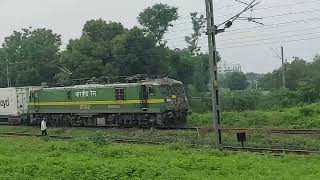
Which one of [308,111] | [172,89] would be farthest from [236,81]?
[172,89]

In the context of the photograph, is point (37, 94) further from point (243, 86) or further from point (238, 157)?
point (243, 86)

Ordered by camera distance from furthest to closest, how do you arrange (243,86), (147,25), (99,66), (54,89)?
(243,86), (147,25), (99,66), (54,89)

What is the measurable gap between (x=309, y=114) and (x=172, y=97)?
926cm

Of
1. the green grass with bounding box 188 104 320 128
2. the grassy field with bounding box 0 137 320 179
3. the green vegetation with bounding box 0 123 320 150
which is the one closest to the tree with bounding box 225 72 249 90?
the green grass with bounding box 188 104 320 128

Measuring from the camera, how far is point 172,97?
34.0 m

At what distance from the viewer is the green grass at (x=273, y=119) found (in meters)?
32.5

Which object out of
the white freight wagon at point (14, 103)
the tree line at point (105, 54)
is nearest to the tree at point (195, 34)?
the tree line at point (105, 54)

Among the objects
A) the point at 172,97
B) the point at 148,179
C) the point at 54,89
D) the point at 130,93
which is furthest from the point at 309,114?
the point at 148,179

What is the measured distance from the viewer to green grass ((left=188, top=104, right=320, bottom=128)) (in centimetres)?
3253

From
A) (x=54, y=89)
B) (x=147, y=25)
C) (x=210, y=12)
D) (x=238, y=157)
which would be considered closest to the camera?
(x=238, y=157)

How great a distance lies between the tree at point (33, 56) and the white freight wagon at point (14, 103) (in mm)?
15942

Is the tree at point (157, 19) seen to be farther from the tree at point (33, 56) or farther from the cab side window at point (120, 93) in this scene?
the cab side window at point (120, 93)

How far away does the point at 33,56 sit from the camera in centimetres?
6438

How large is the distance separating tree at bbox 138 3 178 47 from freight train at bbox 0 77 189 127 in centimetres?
2202
